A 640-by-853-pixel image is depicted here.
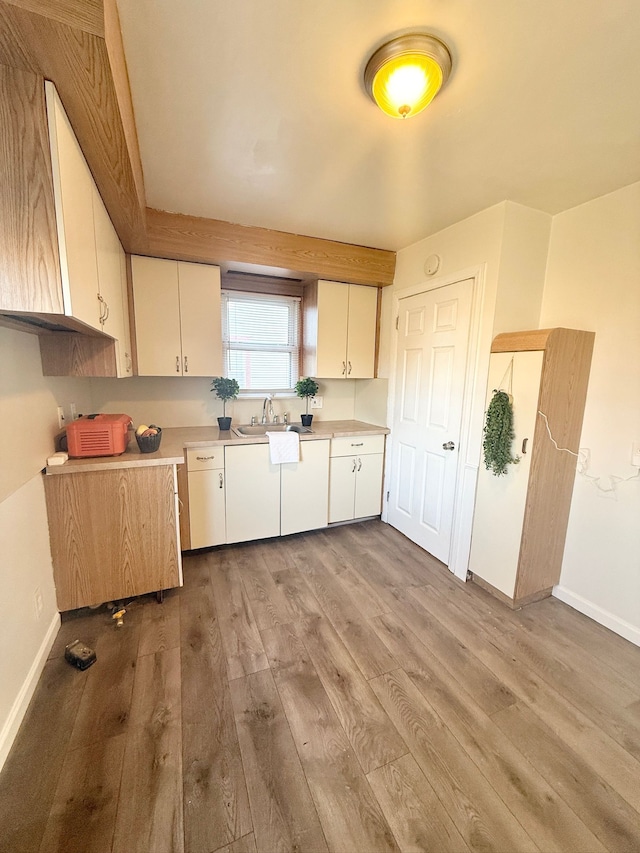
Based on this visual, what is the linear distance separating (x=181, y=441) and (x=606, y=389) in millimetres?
2759

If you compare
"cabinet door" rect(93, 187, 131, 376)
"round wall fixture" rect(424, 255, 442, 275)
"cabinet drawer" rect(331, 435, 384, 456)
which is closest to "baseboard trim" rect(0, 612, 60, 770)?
"cabinet door" rect(93, 187, 131, 376)

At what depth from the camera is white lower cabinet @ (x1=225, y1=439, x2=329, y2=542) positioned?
267 centimetres

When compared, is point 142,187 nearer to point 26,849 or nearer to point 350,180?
point 350,180

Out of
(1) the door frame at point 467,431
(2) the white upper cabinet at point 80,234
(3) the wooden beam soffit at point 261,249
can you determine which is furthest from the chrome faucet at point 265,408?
(1) the door frame at point 467,431

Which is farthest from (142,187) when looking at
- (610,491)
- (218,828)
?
(610,491)

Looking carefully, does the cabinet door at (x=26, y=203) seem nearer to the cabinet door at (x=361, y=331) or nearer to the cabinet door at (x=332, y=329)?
the cabinet door at (x=332, y=329)

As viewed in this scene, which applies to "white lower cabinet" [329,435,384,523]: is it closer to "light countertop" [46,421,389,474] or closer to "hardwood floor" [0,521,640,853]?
"light countertop" [46,421,389,474]

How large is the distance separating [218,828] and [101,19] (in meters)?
2.30

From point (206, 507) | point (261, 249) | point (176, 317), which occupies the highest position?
point (261, 249)

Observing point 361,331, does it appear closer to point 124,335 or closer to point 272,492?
point 272,492

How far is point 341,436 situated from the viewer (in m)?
2.98

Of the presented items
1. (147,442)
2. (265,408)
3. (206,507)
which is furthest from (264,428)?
(147,442)

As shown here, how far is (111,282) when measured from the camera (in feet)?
6.15

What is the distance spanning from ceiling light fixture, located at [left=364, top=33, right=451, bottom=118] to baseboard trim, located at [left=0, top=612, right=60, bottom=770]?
273cm
